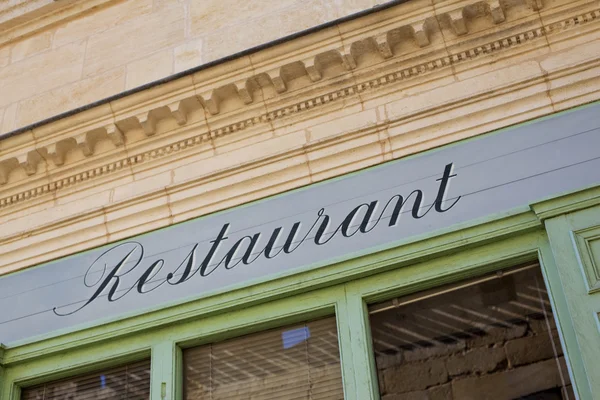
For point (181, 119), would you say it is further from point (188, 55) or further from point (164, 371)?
point (164, 371)

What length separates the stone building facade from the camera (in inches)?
193

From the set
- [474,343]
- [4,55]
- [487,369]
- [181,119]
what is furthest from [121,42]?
[487,369]

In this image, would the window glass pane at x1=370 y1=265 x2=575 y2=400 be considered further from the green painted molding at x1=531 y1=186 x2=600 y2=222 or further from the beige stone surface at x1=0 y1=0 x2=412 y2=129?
the beige stone surface at x1=0 y1=0 x2=412 y2=129

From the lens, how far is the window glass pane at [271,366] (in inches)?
201

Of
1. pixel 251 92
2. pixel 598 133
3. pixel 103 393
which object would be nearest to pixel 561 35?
pixel 598 133

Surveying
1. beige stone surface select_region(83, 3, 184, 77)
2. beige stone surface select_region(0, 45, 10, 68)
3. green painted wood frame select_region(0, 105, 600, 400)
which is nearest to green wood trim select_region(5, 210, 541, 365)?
green painted wood frame select_region(0, 105, 600, 400)

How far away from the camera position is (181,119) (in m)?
6.37

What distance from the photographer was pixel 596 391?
14.2 feet

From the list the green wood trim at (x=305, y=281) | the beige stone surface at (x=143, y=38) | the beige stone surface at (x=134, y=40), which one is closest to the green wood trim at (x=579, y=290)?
the green wood trim at (x=305, y=281)

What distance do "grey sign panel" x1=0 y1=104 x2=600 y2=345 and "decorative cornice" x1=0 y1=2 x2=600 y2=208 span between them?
→ 61 cm

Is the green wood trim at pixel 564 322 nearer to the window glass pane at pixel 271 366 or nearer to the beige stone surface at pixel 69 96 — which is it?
the window glass pane at pixel 271 366

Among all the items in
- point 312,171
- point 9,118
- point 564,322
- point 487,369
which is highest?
point 9,118

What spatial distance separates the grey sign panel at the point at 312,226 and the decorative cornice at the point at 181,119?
605mm

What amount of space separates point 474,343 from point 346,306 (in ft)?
2.28
